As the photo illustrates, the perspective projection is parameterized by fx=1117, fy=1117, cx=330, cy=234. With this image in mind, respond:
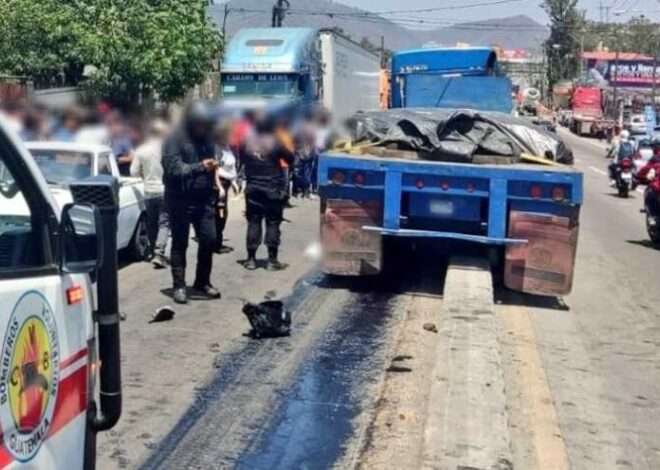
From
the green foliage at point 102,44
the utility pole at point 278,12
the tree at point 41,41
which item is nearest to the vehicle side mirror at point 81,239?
the green foliage at point 102,44

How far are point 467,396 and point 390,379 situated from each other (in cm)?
135

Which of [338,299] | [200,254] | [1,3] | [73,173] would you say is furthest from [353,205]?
[1,3]

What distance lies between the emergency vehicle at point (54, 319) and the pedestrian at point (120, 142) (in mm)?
9798

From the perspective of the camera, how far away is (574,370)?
26.7 feet

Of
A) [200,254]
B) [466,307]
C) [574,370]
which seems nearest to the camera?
[574,370]

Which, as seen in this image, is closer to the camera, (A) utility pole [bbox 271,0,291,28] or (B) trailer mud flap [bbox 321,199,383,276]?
(B) trailer mud flap [bbox 321,199,383,276]

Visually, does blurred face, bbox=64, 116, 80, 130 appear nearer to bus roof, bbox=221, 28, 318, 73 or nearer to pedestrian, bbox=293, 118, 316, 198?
pedestrian, bbox=293, 118, 316, 198

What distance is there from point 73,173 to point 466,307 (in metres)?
4.71

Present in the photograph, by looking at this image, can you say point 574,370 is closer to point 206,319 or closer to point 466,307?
point 466,307

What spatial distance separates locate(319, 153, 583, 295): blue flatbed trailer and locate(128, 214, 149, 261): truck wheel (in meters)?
2.73

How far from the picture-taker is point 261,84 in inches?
1060

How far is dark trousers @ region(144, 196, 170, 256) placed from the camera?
12.6 meters

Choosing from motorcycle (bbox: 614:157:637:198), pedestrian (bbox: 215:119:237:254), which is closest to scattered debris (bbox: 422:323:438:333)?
pedestrian (bbox: 215:119:237:254)

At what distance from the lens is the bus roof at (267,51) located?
27.0m
